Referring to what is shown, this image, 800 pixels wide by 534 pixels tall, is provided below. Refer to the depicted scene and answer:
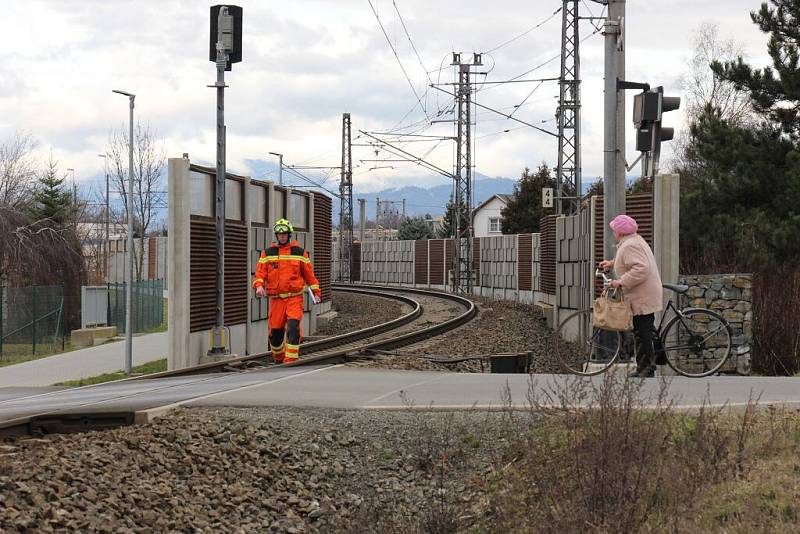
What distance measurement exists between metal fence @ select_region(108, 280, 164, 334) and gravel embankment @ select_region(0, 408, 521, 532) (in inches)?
1155

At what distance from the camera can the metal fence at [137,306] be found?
38.3 metres

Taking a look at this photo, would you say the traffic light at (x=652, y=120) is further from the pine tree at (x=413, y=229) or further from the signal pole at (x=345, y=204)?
the pine tree at (x=413, y=229)

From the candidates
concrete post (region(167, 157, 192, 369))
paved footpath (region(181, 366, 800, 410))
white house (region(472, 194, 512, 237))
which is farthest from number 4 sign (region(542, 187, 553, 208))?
white house (region(472, 194, 512, 237))

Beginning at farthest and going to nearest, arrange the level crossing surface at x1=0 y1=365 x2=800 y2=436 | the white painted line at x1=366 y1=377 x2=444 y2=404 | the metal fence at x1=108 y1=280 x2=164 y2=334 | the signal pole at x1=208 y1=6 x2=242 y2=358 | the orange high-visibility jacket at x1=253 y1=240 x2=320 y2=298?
1. the metal fence at x1=108 y1=280 x2=164 y2=334
2. the signal pole at x1=208 y1=6 x2=242 y2=358
3. the orange high-visibility jacket at x1=253 y1=240 x2=320 y2=298
4. the white painted line at x1=366 y1=377 x2=444 y2=404
5. the level crossing surface at x1=0 y1=365 x2=800 y2=436

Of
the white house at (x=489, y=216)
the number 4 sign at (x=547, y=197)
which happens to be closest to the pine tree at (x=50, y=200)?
the number 4 sign at (x=547, y=197)

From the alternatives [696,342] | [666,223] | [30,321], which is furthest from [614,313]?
[30,321]

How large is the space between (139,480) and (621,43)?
9.37 metres

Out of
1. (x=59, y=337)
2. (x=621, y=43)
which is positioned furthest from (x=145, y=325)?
(x=621, y=43)

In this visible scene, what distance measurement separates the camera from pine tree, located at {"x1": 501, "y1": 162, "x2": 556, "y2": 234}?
7819cm

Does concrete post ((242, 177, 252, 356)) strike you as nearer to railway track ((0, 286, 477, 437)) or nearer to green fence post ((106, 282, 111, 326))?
railway track ((0, 286, 477, 437))

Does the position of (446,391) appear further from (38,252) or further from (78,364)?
(38,252)

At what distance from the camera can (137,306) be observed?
38.5 meters

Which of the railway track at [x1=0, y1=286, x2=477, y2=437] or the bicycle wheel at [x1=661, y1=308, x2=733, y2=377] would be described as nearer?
the railway track at [x1=0, y1=286, x2=477, y2=437]

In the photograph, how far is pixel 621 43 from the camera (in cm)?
1445
